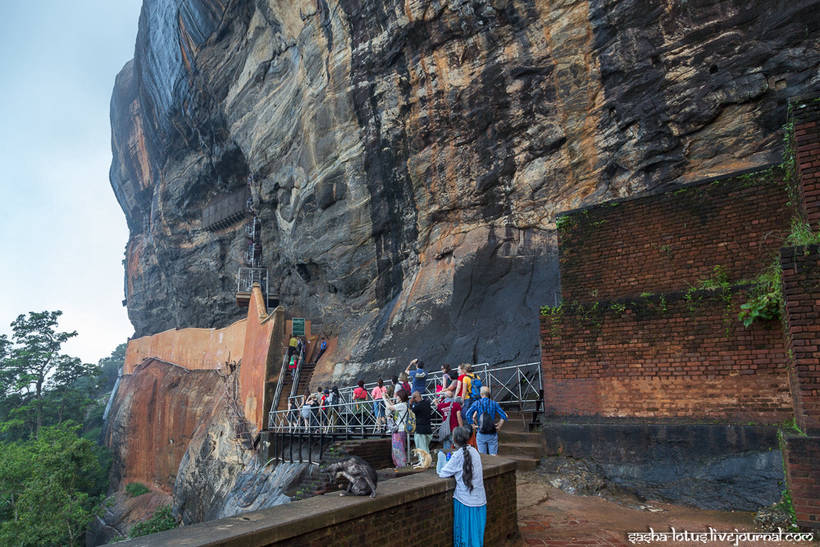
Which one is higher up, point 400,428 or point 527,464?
point 400,428

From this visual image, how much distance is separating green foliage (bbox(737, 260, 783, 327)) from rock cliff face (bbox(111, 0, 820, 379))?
6.51m

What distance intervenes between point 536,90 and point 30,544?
23.5 metres

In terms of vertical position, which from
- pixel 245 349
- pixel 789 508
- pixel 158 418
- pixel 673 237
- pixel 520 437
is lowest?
pixel 158 418

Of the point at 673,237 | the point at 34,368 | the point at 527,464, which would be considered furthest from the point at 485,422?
the point at 34,368

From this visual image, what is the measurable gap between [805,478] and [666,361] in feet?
9.20

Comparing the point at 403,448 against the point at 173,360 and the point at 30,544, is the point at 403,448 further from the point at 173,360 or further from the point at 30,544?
the point at 173,360

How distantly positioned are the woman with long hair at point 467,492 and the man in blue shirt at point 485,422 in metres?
2.84

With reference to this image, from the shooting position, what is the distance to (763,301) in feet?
23.7

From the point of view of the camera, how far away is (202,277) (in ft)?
116

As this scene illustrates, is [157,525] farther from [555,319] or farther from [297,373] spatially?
[555,319]

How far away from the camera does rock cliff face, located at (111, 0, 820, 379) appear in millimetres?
13633

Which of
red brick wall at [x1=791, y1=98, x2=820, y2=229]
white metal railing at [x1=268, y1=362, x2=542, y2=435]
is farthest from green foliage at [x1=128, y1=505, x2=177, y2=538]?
red brick wall at [x1=791, y1=98, x2=820, y2=229]

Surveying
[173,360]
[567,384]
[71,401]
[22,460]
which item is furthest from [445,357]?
[71,401]

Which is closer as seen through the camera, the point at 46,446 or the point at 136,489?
the point at 46,446
